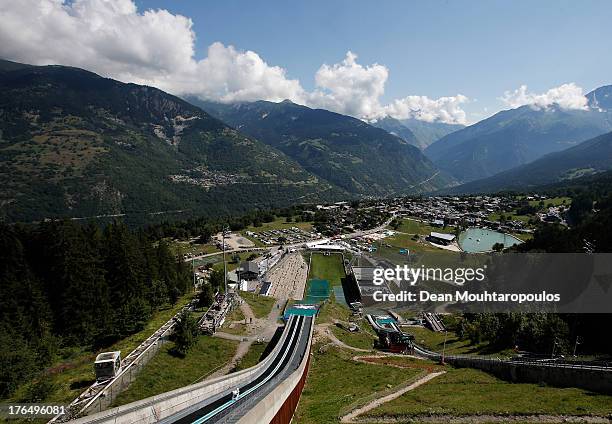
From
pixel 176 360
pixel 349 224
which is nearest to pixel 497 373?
pixel 176 360

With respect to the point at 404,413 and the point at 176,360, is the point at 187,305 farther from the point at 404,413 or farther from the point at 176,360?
the point at 404,413

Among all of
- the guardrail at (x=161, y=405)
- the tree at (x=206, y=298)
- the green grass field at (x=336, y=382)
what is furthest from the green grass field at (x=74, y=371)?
the green grass field at (x=336, y=382)

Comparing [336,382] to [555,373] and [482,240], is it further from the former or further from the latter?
[482,240]

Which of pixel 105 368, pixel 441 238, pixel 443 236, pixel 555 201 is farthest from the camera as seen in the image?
pixel 555 201

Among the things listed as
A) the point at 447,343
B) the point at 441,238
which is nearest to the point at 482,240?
the point at 441,238

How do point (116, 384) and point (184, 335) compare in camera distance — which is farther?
point (184, 335)

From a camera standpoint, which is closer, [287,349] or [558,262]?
[287,349]

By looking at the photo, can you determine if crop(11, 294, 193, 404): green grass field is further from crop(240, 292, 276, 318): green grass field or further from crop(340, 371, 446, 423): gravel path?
crop(340, 371, 446, 423): gravel path
